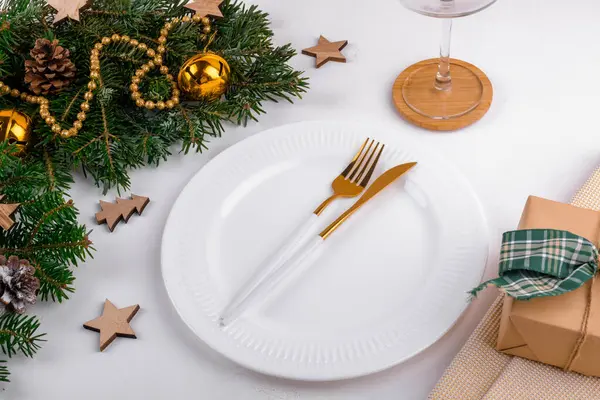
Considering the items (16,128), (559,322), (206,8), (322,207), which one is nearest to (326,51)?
(206,8)

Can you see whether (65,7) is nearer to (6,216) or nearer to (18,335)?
(6,216)

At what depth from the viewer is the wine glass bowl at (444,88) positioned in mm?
821

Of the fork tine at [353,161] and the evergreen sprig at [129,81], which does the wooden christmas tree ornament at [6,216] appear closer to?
the evergreen sprig at [129,81]

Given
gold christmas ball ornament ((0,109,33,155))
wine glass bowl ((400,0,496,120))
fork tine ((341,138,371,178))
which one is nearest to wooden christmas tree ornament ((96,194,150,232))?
gold christmas ball ornament ((0,109,33,155))

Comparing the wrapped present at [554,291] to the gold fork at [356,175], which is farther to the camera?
the gold fork at [356,175]

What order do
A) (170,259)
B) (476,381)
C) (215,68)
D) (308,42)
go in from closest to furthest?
1. (476,381)
2. (170,259)
3. (215,68)
4. (308,42)

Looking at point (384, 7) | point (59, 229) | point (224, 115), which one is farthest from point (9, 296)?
point (384, 7)

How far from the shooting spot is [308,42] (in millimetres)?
938

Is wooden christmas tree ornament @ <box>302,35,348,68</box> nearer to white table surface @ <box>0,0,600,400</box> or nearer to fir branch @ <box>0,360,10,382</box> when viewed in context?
white table surface @ <box>0,0,600,400</box>

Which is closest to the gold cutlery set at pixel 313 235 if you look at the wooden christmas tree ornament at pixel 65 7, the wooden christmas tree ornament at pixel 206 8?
the wooden christmas tree ornament at pixel 206 8

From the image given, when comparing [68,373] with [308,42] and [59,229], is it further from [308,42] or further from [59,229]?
[308,42]

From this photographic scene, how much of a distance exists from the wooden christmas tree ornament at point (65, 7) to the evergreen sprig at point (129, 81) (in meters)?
0.02

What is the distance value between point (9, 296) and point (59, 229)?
0.27 feet

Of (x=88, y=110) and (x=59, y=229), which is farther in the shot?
(x=88, y=110)
